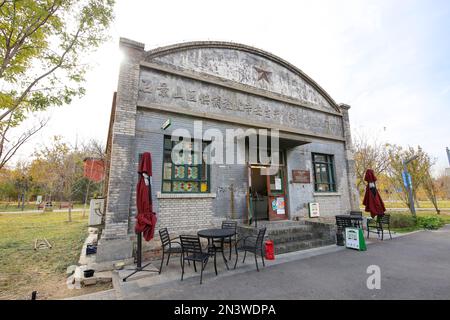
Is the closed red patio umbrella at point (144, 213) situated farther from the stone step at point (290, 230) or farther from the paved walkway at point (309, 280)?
the stone step at point (290, 230)

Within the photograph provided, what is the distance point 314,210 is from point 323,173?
239 centimetres

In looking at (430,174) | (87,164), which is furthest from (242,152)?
(430,174)

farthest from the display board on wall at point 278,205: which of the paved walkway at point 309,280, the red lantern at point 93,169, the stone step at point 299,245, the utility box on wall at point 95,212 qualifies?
the red lantern at point 93,169

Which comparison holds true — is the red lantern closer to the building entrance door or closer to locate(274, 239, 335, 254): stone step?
the building entrance door

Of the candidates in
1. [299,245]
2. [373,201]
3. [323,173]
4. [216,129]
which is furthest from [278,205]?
[216,129]

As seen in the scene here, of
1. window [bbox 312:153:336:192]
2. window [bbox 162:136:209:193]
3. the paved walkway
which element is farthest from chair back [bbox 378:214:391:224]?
window [bbox 162:136:209:193]

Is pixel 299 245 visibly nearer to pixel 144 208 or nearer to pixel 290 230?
pixel 290 230

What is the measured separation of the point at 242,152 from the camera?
28.3 feet

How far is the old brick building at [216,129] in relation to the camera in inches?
255

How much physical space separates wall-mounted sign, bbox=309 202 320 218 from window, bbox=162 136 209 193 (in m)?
5.53

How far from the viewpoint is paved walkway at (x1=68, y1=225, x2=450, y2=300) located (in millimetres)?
3906

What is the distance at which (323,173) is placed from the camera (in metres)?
11.2
